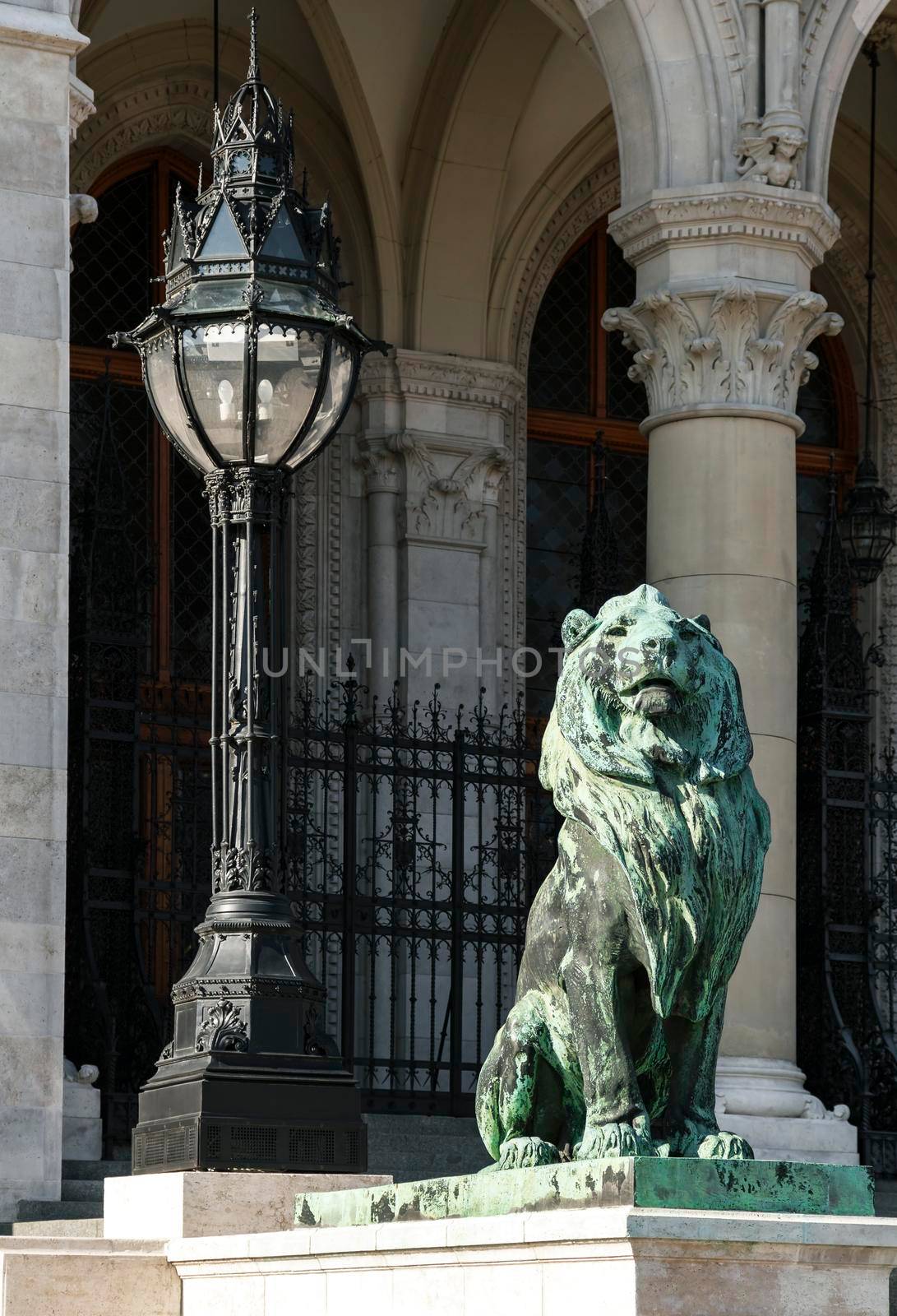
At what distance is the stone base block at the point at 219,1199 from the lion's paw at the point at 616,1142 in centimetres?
215

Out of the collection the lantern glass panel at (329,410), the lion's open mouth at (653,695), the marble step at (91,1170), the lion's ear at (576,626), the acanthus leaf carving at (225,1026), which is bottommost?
the marble step at (91,1170)

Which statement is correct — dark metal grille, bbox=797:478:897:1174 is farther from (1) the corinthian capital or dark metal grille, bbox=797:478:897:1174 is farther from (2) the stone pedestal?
(1) the corinthian capital

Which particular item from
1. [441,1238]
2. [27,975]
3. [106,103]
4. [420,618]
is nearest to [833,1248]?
[441,1238]

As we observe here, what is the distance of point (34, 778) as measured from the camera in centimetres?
1133

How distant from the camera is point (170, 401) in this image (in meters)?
9.38

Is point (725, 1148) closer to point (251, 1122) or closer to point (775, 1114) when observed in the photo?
point (251, 1122)

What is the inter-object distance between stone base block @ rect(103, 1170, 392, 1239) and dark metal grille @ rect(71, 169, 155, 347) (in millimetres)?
10868

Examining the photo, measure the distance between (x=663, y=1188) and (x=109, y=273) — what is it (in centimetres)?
1385

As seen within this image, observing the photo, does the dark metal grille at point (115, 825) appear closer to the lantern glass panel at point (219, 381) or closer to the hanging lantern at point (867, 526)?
the lantern glass panel at point (219, 381)

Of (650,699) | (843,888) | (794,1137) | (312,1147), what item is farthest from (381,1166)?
(650,699)

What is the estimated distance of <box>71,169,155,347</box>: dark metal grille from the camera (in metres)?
18.9

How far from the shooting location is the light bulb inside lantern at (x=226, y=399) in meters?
9.27

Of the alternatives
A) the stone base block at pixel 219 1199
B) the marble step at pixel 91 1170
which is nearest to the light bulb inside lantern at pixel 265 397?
the stone base block at pixel 219 1199

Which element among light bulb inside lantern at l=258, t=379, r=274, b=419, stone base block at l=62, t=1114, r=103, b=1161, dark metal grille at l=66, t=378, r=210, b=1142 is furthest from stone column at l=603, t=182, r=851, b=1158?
light bulb inside lantern at l=258, t=379, r=274, b=419
